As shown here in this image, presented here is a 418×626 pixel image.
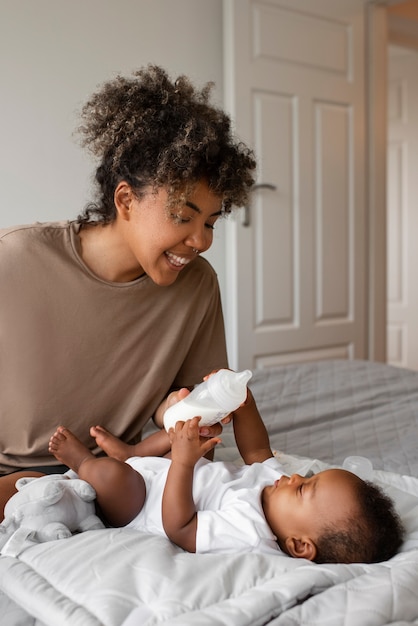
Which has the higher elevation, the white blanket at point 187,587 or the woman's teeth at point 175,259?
the woman's teeth at point 175,259

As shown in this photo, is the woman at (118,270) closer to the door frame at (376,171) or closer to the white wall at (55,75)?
the white wall at (55,75)

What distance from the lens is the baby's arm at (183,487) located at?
1042 mm

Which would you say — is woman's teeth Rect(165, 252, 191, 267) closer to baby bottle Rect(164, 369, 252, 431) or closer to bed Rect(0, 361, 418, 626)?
baby bottle Rect(164, 369, 252, 431)

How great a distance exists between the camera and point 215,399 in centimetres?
108

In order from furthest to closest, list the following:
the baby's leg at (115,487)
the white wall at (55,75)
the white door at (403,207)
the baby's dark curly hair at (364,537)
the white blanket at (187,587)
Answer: the white door at (403,207) < the white wall at (55,75) < the baby's leg at (115,487) < the baby's dark curly hair at (364,537) < the white blanket at (187,587)

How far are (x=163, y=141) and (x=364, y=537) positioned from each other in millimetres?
780

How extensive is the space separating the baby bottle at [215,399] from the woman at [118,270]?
1.07 feet

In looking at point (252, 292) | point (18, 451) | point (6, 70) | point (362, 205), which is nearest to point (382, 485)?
point (18, 451)

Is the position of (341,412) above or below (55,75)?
below

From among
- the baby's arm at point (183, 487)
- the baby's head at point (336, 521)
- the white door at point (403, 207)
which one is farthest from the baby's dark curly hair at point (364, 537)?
the white door at point (403, 207)

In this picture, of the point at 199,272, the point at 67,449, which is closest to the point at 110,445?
the point at 67,449

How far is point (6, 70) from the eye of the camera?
2.88 meters

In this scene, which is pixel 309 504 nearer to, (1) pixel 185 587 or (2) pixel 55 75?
(1) pixel 185 587

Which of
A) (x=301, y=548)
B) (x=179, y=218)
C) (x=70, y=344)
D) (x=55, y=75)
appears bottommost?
(x=301, y=548)
